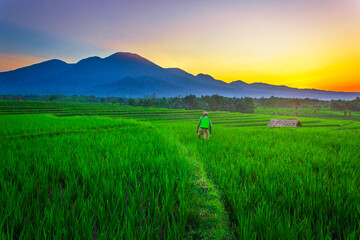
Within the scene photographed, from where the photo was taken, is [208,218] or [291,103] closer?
[208,218]

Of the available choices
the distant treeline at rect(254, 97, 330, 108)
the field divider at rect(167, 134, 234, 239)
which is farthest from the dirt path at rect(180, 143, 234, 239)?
the distant treeline at rect(254, 97, 330, 108)

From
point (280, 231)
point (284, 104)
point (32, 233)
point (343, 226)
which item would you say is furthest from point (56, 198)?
point (284, 104)

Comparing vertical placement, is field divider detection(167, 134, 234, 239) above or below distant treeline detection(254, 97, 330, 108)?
below

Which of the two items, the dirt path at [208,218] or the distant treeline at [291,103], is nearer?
the dirt path at [208,218]

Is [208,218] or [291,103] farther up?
[291,103]

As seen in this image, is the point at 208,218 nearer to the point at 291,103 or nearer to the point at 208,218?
the point at 208,218

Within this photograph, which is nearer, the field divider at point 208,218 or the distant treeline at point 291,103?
the field divider at point 208,218

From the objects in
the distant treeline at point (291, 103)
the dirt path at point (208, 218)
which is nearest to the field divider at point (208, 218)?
the dirt path at point (208, 218)

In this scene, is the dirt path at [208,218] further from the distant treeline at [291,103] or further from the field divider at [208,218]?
the distant treeline at [291,103]

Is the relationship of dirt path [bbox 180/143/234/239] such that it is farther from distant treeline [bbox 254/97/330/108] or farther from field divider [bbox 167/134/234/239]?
distant treeline [bbox 254/97/330/108]

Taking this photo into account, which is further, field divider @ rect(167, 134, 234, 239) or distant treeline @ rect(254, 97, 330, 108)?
distant treeline @ rect(254, 97, 330, 108)

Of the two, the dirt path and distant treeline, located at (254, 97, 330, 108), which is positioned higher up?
distant treeline, located at (254, 97, 330, 108)

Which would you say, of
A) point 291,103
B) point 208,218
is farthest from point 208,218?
point 291,103

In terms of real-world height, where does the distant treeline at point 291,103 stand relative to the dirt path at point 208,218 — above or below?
above
